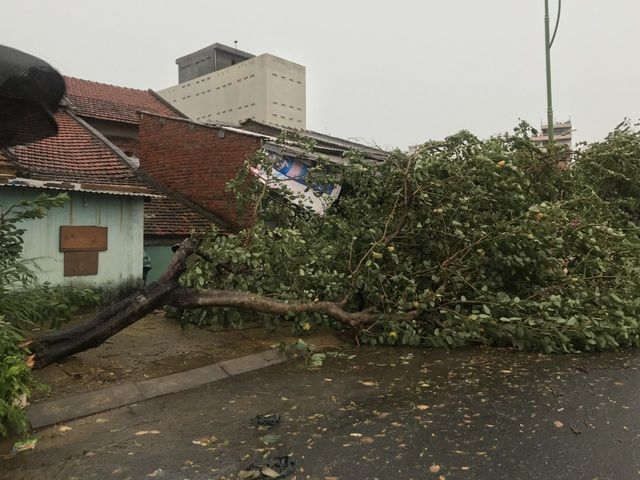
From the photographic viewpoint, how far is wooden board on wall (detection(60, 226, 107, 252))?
8.66 meters

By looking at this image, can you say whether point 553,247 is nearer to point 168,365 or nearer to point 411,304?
point 411,304

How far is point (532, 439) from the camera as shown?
354 cm

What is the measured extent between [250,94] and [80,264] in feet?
62.9

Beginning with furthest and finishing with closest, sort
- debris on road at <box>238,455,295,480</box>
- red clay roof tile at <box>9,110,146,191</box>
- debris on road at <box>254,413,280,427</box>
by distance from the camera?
red clay roof tile at <box>9,110,146,191</box>
debris on road at <box>254,413,280,427</box>
debris on road at <box>238,455,295,480</box>

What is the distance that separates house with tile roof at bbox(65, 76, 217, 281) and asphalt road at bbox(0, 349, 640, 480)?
3086 mm

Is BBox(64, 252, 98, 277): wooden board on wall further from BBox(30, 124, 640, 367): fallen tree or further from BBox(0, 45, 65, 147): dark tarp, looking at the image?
BBox(0, 45, 65, 147): dark tarp

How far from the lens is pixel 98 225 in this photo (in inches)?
361

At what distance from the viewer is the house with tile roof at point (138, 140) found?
11461 millimetres

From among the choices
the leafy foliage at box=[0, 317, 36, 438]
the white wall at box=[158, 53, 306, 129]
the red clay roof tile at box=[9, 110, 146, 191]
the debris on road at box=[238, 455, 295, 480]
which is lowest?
the debris on road at box=[238, 455, 295, 480]

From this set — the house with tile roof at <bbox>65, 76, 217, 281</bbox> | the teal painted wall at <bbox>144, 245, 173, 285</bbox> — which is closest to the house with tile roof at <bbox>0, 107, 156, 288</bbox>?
the house with tile roof at <bbox>65, 76, 217, 281</bbox>

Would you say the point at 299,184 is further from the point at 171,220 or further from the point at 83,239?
the point at 83,239

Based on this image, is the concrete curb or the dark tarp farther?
the concrete curb

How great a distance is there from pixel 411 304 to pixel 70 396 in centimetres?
411

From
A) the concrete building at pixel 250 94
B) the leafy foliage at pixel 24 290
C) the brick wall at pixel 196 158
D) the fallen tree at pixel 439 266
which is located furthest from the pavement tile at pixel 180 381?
the concrete building at pixel 250 94
